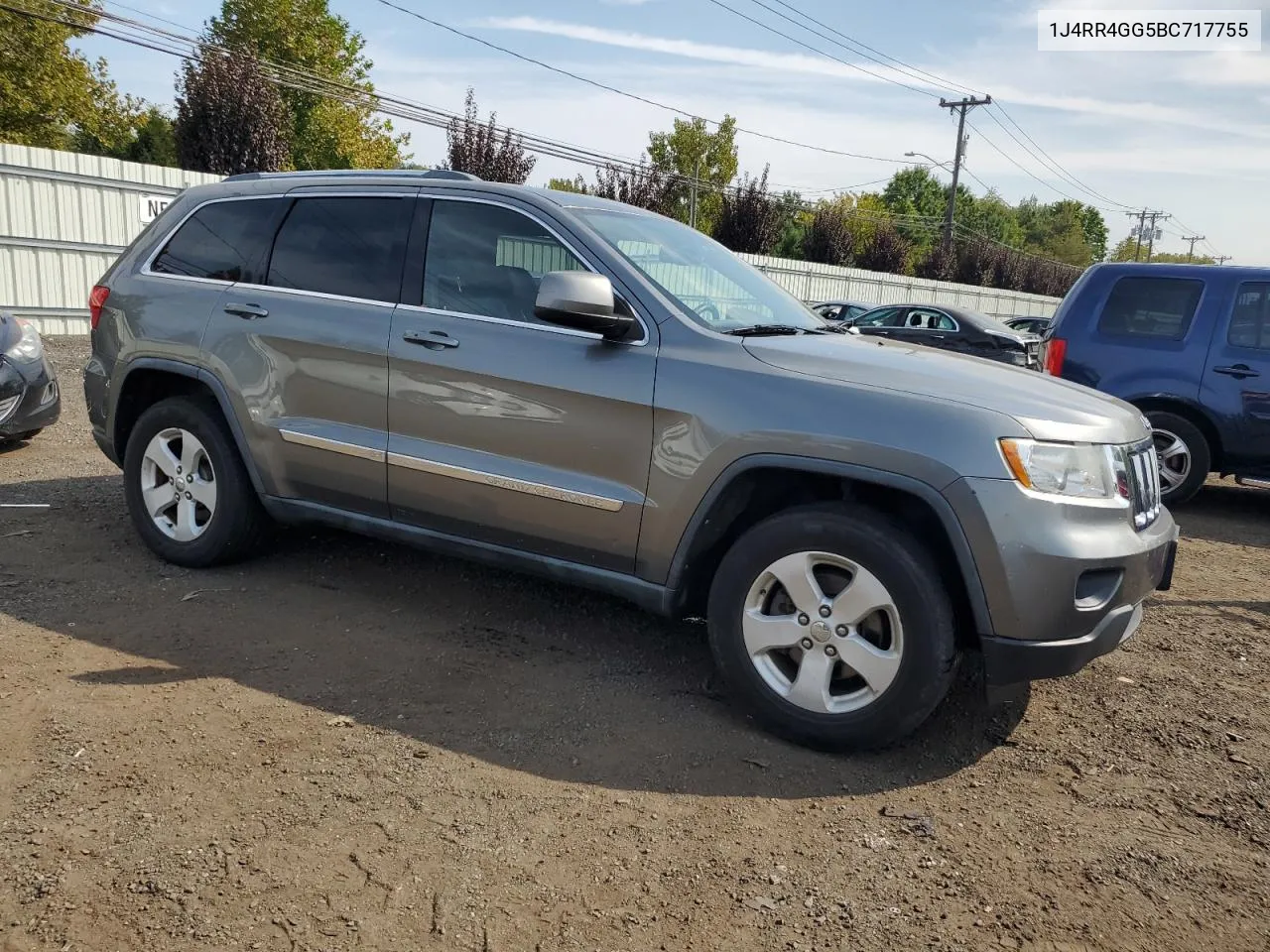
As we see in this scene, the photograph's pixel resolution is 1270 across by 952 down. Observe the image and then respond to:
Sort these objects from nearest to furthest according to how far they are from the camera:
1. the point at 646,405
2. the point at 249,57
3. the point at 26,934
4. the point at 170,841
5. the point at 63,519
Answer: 1. the point at 26,934
2. the point at 170,841
3. the point at 646,405
4. the point at 63,519
5. the point at 249,57

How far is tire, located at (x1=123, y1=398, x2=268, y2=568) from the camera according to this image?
4715 millimetres

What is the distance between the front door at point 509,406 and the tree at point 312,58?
42.2m

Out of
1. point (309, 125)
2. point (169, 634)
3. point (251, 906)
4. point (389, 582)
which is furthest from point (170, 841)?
point (309, 125)

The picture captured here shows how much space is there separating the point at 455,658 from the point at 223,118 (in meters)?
21.0

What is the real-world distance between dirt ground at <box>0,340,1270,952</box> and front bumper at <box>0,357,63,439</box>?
2938 mm

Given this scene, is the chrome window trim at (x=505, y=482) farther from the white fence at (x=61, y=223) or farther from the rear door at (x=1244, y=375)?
the white fence at (x=61, y=223)

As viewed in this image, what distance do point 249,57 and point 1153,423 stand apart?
21892mm

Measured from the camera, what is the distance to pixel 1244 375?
748 centimetres

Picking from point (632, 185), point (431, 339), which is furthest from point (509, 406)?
point (632, 185)

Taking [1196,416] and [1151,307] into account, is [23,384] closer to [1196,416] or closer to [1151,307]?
[1151,307]

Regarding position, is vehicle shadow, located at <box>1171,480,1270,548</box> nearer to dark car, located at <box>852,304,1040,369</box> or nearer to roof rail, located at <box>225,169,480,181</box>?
dark car, located at <box>852,304,1040,369</box>

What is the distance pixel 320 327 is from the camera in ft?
14.4

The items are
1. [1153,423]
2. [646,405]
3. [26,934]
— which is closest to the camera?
[26,934]

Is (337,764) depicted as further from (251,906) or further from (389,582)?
(389,582)
